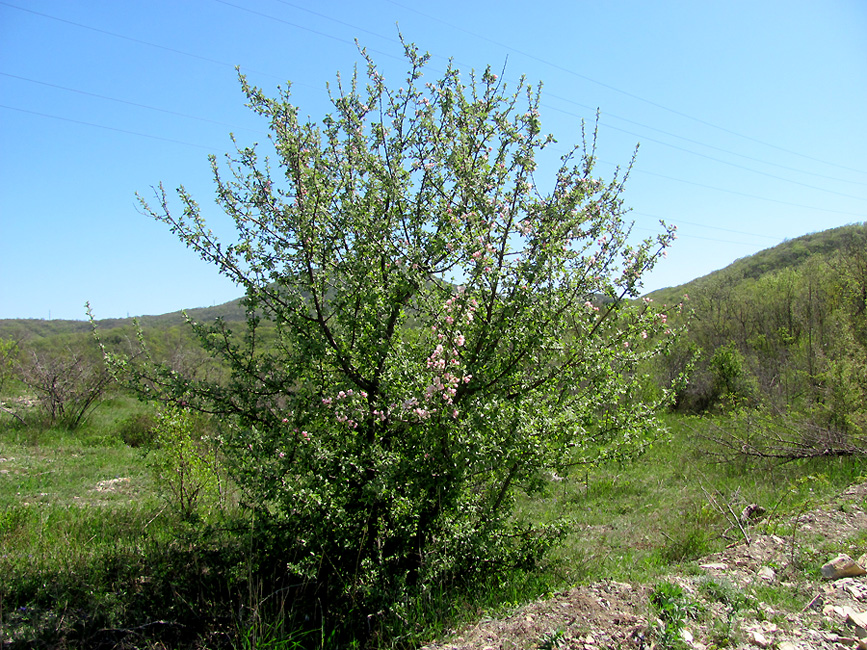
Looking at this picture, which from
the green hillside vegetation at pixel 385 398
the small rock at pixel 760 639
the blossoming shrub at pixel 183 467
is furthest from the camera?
the blossoming shrub at pixel 183 467

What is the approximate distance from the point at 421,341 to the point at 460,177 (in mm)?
1486

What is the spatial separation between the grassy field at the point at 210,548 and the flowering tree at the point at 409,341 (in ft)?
1.61

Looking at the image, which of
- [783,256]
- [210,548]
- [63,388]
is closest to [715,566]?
[210,548]

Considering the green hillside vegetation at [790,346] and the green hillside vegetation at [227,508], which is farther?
the green hillside vegetation at [790,346]

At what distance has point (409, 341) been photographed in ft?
15.4

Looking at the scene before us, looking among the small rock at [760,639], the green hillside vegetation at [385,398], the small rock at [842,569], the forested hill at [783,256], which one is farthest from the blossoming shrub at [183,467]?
the forested hill at [783,256]

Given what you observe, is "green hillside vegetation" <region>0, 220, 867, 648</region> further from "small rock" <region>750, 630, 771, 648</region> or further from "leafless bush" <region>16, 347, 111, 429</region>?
"small rock" <region>750, 630, 771, 648</region>

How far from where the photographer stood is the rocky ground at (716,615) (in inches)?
123

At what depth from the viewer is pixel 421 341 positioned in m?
4.52

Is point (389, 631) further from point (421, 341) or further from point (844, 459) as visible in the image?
point (844, 459)

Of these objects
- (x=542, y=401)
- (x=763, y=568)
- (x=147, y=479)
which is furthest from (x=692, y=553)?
(x=147, y=479)

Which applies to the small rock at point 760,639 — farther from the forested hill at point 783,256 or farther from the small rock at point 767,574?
the forested hill at point 783,256

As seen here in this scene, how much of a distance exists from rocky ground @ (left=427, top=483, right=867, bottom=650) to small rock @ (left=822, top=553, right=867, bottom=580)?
0.05 meters

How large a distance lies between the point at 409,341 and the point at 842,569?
4.07 metres
